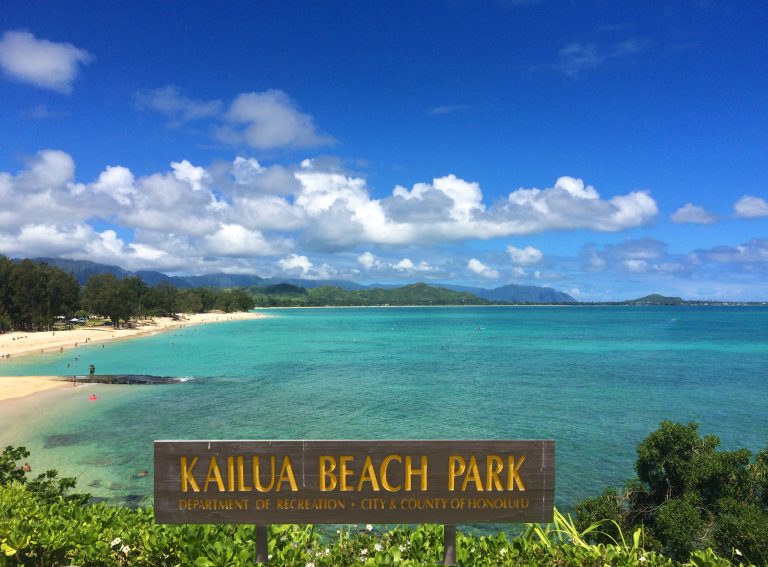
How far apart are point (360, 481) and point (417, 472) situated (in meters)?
0.72

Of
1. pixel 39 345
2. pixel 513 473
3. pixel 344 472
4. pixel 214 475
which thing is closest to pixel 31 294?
pixel 39 345

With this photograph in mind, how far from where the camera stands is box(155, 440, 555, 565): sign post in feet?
19.0

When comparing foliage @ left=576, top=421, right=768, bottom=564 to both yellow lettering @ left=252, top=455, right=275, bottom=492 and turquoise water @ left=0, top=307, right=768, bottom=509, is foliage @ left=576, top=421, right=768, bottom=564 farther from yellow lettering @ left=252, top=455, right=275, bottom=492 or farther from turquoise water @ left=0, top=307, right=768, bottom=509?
yellow lettering @ left=252, top=455, right=275, bottom=492

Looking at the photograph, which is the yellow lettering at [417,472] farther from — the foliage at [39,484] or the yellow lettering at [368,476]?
the foliage at [39,484]

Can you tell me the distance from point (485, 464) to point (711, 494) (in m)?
7.73

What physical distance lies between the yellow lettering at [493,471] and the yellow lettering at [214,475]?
3.27 metres

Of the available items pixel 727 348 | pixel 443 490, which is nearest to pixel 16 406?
pixel 443 490

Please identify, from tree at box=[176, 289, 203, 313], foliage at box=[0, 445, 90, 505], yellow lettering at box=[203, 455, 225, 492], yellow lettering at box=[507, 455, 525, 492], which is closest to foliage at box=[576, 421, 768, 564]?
yellow lettering at box=[507, 455, 525, 492]

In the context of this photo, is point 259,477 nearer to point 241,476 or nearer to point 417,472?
point 241,476

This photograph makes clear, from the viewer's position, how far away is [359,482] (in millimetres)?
5867

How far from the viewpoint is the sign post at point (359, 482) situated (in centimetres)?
580

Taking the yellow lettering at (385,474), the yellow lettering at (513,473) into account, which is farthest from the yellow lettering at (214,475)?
the yellow lettering at (513,473)

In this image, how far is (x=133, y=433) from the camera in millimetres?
→ 26141

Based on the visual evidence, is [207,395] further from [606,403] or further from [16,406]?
[606,403]
